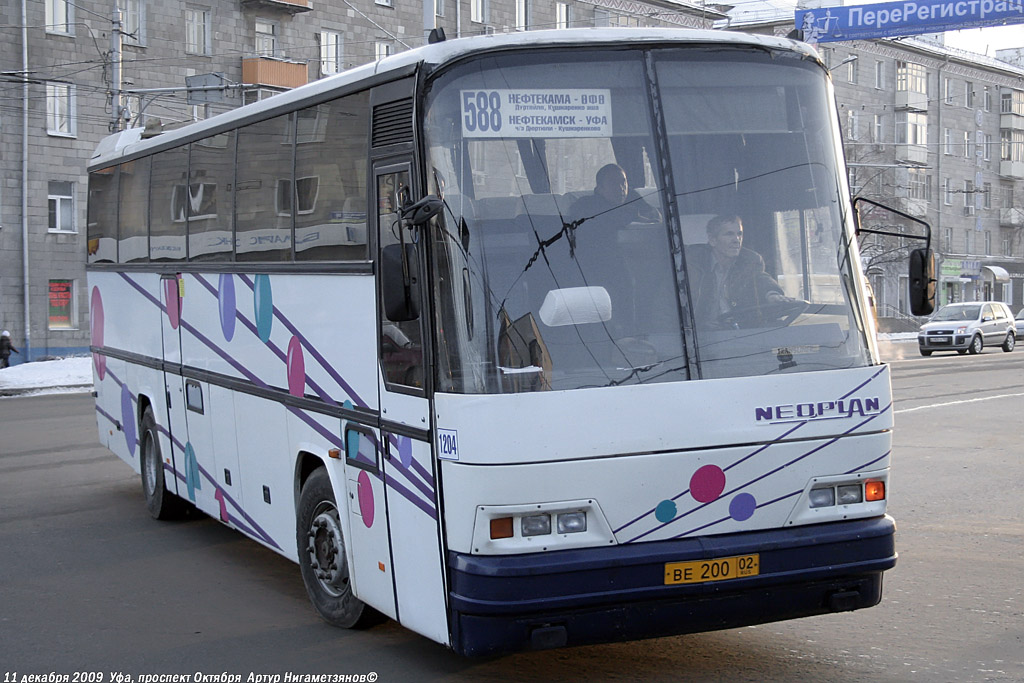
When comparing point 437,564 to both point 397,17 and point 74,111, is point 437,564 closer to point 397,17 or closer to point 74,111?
point 74,111

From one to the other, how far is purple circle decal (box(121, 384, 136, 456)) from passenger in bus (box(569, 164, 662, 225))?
7.01 meters

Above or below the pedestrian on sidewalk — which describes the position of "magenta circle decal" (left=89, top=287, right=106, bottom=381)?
above

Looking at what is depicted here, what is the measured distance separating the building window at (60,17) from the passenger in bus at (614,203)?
3745 centimetres

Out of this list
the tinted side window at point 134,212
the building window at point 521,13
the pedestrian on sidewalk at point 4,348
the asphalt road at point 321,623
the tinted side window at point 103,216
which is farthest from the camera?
the building window at point 521,13

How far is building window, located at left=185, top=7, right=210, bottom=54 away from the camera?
142 ft

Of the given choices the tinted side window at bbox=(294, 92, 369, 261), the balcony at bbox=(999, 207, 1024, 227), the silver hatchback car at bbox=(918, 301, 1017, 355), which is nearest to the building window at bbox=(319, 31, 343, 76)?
the silver hatchback car at bbox=(918, 301, 1017, 355)

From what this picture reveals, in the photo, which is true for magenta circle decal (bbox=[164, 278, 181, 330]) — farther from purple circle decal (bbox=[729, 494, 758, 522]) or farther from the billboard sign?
the billboard sign

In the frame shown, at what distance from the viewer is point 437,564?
577 centimetres

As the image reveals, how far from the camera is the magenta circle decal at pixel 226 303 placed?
343 inches

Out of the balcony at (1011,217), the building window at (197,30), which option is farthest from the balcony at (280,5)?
the balcony at (1011,217)

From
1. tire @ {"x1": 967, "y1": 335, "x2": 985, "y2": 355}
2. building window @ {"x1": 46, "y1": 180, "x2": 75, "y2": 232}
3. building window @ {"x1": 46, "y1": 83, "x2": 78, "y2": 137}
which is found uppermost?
building window @ {"x1": 46, "y1": 83, "x2": 78, "y2": 137}

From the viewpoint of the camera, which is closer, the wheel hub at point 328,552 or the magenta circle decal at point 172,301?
the wheel hub at point 328,552

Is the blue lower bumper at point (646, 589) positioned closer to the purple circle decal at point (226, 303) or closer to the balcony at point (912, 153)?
the purple circle decal at point (226, 303)

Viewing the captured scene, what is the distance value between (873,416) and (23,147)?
123ft
